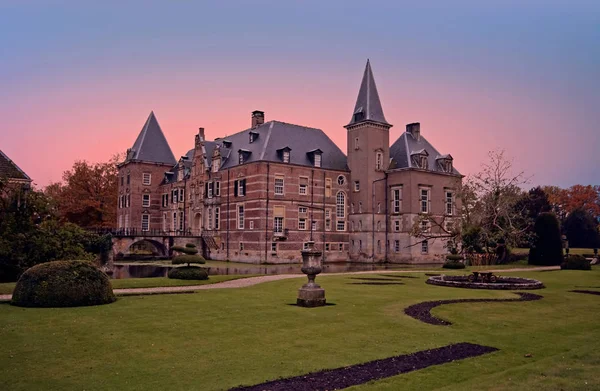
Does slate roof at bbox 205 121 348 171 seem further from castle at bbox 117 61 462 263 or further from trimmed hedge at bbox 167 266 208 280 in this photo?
trimmed hedge at bbox 167 266 208 280

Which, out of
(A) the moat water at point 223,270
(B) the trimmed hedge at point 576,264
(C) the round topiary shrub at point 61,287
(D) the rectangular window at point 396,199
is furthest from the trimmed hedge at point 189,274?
(D) the rectangular window at point 396,199

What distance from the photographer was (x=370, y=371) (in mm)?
8883

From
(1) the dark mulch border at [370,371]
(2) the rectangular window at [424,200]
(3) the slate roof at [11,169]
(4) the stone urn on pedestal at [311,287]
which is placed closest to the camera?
(1) the dark mulch border at [370,371]

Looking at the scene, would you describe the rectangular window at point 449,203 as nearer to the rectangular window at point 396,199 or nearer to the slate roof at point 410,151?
the slate roof at point 410,151

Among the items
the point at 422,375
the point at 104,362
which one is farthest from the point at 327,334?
the point at 104,362

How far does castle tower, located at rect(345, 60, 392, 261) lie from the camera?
51.2 metres

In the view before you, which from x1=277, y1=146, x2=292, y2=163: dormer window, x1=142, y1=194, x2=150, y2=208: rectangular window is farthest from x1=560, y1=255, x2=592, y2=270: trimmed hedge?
x1=142, y1=194, x2=150, y2=208: rectangular window

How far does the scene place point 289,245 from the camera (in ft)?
160

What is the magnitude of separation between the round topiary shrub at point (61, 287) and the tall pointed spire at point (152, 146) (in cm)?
4978

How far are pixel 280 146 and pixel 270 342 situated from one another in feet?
131

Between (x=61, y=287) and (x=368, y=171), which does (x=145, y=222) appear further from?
(x=61, y=287)

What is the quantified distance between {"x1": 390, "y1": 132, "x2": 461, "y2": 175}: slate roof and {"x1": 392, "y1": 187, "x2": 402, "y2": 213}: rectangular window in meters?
2.58

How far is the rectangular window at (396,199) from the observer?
5081cm

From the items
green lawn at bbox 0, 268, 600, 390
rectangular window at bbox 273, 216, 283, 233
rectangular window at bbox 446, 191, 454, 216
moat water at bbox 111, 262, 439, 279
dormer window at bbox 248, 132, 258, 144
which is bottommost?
moat water at bbox 111, 262, 439, 279
